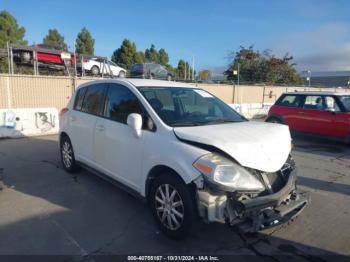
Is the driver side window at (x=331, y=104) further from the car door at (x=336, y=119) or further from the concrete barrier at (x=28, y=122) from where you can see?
the concrete barrier at (x=28, y=122)

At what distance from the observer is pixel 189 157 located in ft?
10.0

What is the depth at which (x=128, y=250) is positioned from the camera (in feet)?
10.5

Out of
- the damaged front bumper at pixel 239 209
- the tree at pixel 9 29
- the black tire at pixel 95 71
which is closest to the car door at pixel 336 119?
the damaged front bumper at pixel 239 209

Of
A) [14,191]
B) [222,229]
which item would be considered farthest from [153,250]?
[14,191]

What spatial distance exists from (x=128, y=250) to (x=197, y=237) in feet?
2.65

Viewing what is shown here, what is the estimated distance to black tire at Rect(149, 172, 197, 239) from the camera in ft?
9.98

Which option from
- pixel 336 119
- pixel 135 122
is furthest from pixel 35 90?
pixel 336 119

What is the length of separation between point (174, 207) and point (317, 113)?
778 cm

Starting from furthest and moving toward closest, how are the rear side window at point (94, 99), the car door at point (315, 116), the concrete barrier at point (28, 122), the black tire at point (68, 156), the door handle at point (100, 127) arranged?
the concrete barrier at point (28, 122) < the car door at point (315, 116) < the black tire at point (68, 156) < the rear side window at point (94, 99) < the door handle at point (100, 127)

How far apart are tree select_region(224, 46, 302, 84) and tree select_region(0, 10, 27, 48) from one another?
27.0m

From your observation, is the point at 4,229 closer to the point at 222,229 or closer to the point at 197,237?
the point at 197,237

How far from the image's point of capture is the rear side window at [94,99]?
15.7 feet

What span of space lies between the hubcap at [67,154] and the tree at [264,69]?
3774 cm

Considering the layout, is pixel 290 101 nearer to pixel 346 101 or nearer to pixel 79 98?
pixel 346 101
